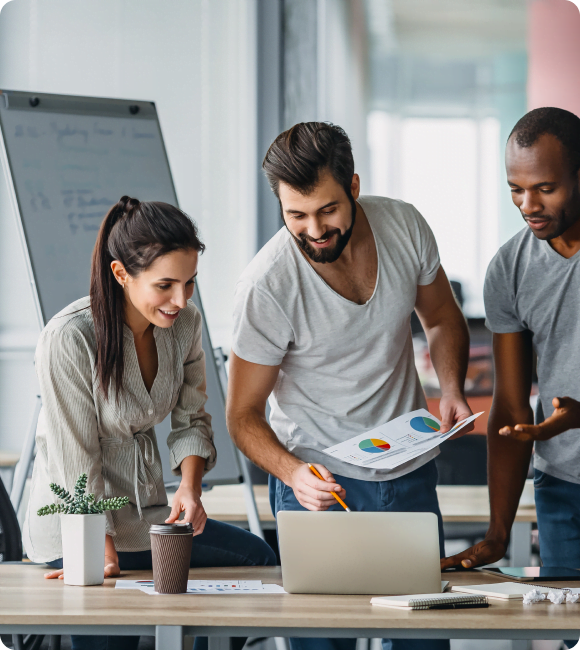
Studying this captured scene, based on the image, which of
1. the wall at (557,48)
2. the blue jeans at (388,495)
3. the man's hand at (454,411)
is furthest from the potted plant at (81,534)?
the wall at (557,48)

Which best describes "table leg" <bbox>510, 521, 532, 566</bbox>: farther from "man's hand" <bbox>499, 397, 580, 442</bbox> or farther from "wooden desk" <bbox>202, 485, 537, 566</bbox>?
"man's hand" <bbox>499, 397, 580, 442</bbox>

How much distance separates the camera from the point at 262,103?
4172 millimetres

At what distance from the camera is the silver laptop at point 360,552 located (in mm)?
1279

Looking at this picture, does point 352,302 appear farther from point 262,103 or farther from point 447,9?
point 447,9

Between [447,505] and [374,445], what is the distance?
135 centimetres

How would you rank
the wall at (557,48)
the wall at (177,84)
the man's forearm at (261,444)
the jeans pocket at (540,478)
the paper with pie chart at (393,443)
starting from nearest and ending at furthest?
the paper with pie chart at (393,443) → the man's forearm at (261,444) → the jeans pocket at (540,478) → the wall at (177,84) → the wall at (557,48)

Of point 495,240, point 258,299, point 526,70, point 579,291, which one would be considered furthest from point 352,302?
point 526,70

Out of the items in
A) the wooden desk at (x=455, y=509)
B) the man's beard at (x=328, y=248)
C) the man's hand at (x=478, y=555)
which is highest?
the man's beard at (x=328, y=248)

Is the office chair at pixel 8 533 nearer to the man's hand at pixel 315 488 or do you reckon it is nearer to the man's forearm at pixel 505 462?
the man's hand at pixel 315 488

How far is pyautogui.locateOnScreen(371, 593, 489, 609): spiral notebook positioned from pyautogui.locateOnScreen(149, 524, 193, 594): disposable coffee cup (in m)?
0.32

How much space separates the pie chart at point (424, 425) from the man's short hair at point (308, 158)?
52cm

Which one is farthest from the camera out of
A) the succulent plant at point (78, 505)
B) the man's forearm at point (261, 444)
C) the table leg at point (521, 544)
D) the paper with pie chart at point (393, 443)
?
the table leg at point (521, 544)

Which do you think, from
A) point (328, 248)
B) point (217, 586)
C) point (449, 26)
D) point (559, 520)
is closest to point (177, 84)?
point (449, 26)

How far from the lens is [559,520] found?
71.6 inches
